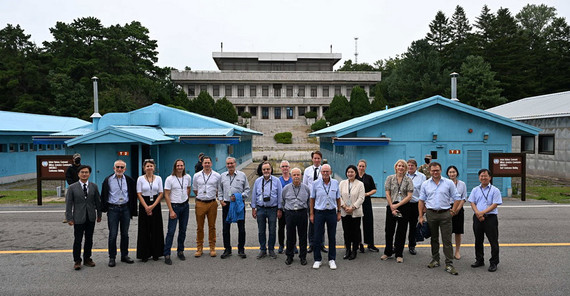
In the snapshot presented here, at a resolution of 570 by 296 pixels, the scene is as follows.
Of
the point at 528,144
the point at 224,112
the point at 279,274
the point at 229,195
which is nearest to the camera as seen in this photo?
the point at 279,274

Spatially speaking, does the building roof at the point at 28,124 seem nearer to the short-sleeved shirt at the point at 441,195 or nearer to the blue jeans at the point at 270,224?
Result: the blue jeans at the point at 270,224

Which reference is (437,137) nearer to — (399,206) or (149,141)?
(399,206)

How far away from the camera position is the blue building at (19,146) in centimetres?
2227

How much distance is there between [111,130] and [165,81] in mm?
53787

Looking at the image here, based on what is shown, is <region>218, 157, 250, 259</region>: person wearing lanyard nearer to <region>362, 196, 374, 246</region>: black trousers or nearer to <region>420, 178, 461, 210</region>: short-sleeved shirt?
<region>362, 196, 374, 246</region>: black trousers

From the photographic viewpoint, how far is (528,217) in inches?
440

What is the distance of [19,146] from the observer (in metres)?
23.8

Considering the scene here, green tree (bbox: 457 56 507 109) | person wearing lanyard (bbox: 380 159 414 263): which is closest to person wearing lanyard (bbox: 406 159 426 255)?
person wearing lanyard (bbox: 380 159 414 263)

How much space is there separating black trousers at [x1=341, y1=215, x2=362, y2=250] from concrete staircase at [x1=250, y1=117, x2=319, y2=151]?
36.2 meters

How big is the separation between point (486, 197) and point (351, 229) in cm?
239

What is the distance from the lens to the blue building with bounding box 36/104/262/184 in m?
15.2

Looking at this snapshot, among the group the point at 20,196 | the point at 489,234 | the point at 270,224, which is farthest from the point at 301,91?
the point at 489,234

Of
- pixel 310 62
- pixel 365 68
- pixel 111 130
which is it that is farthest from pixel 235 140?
pixel 365 68

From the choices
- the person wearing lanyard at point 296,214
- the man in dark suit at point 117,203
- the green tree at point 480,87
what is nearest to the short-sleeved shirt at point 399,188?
the person wearing lanyard at point 296,214
